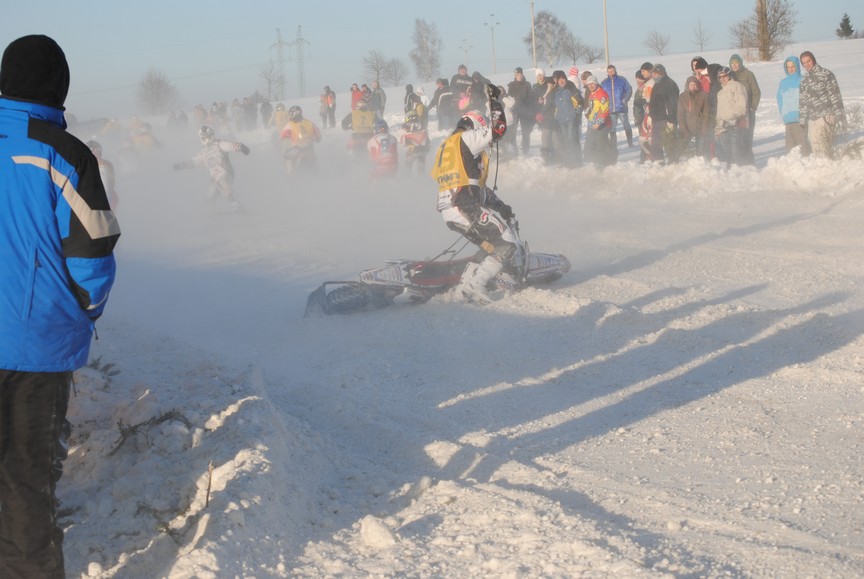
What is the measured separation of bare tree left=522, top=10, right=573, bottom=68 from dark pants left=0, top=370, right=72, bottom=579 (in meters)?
84.4

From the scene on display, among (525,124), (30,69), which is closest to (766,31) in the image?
(525,124)

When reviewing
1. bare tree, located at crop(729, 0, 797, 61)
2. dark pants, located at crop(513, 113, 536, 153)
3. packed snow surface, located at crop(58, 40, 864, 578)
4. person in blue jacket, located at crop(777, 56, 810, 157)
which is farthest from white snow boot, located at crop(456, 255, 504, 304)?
bare tree, located at crop(729, 0, 797, 61)

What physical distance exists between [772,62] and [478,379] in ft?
129

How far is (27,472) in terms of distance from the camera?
→ 11.3 feet

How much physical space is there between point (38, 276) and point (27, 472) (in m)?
0.73

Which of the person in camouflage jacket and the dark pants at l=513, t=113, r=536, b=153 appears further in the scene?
the dark pants at l=513, t=113, r=536, b=153

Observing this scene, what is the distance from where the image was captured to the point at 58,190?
338 centimetres

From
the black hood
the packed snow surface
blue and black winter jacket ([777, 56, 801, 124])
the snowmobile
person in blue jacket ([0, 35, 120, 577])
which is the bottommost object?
the packed snow surface

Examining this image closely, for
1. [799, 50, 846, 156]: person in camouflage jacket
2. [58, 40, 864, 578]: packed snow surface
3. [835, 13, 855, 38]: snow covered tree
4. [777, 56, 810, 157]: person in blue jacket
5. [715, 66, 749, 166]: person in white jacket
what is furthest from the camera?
[835, 13, 855, 38]: snow covered tree

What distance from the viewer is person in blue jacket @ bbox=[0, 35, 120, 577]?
3.35 metres

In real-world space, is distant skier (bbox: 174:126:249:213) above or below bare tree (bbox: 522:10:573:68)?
below

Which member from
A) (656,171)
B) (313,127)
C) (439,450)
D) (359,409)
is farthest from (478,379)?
(313,127)

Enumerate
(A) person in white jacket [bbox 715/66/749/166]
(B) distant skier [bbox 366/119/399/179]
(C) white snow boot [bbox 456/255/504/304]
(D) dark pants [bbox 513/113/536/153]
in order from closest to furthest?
(C) white snow boot [bbox 456/255/504/304]
(A) person in white jacket [bbox 715/66/749/166]
(B) distant skier [bbox 366/119/399/179]
(D) dark pants [bbox 513/113/536/153]

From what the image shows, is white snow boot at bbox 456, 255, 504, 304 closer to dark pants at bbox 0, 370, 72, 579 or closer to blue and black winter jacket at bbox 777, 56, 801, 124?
dark pants at bbox 0, 370, 72, 579
